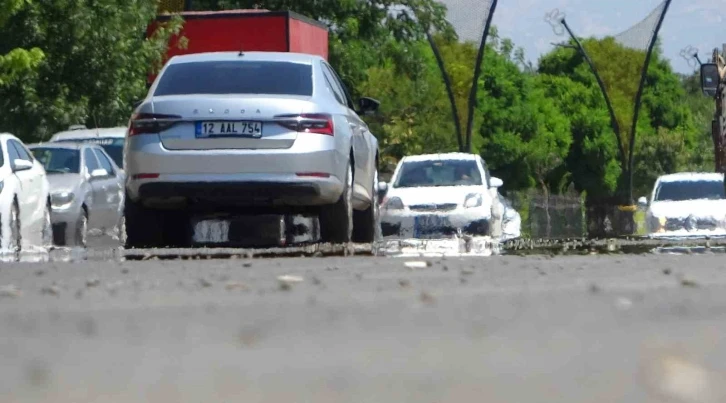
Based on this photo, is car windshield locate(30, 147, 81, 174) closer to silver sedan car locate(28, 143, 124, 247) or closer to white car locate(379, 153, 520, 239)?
silver sedan car locate(28, 143, 124, 247)

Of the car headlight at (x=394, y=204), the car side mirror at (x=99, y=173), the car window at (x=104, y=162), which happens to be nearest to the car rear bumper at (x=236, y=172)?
the car side mirror at (x=99, y=173)

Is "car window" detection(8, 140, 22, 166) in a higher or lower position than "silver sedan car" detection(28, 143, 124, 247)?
higher

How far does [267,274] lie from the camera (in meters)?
7.50

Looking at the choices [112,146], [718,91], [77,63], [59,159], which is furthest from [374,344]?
[77,63]

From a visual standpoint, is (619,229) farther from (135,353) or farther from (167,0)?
(135,353)

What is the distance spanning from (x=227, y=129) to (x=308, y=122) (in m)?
0.60

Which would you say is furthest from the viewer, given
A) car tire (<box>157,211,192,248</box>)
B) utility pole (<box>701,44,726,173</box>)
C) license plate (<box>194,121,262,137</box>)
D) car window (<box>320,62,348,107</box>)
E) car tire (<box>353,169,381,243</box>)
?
utility pole (<box>701,44,726,173</box>)

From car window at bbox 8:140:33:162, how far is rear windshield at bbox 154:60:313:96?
4.62m

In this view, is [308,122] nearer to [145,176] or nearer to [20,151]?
[145,176]

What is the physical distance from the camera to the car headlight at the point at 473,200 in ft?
75.8

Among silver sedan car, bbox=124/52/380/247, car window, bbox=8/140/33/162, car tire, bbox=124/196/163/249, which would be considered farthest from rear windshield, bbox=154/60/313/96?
car window, bbox=8/140/33/162

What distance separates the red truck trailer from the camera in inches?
1231

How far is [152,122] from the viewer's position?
12.6m

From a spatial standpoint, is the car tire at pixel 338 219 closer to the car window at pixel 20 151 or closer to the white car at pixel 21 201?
the white car at pixel 21 201
